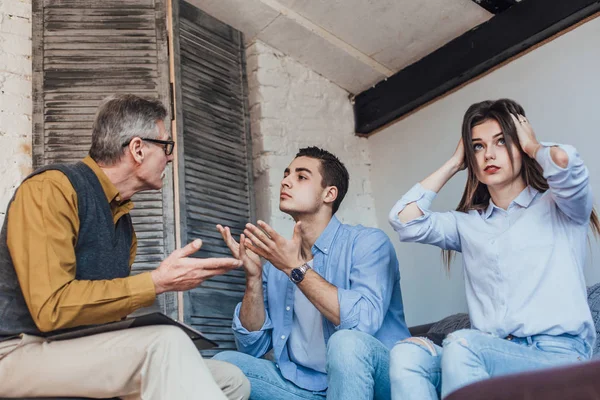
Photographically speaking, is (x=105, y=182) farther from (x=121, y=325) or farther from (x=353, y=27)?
(x=353, y=27)

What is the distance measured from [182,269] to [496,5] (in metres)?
2.01

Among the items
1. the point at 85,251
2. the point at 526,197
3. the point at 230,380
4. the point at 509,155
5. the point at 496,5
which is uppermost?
the point at 496,5

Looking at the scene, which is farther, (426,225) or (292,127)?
(292,127)

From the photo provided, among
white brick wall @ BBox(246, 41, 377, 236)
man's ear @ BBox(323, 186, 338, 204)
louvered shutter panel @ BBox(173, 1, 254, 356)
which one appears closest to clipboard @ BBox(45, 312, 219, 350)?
man's ear @ BBox(323, 186, 338, 204)

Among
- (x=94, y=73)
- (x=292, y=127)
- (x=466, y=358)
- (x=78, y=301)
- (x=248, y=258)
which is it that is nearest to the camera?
(x=78, y=301)

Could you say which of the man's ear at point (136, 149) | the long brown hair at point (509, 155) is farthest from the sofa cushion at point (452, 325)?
the man's ear at point (136, 149)

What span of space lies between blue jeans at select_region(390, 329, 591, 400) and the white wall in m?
0.94

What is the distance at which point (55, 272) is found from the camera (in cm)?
165

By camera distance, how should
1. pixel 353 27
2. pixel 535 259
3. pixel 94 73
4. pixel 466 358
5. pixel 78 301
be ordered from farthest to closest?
pixel 353 27 < pixel 94 73 < pixel 535 259 < pixel 466 358 < pixel 78 301

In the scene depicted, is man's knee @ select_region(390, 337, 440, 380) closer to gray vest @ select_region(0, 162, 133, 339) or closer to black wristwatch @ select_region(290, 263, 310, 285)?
black wristwatch @ select_region(290, 263, 310, 285)

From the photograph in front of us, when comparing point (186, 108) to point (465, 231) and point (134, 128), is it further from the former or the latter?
point (465, 231)

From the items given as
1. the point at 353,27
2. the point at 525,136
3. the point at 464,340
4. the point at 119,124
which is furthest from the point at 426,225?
the point at 353,27

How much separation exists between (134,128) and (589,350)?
131cm

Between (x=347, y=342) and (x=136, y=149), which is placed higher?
(x=136, y=149)
